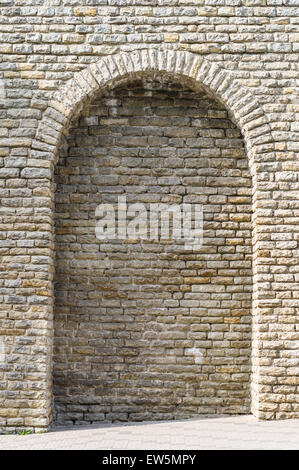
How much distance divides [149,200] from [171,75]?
4.24 ft

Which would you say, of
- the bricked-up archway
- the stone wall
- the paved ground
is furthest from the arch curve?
the paved ground

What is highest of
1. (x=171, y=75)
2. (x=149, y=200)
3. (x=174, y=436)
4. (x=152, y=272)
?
(x=171, y=75)

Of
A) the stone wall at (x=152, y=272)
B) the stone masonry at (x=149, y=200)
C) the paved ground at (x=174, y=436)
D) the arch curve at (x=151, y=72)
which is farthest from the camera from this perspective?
the stone wall at (x=152, y=272)

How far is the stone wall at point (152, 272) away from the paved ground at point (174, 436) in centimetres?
32

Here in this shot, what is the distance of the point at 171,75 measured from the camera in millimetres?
5844

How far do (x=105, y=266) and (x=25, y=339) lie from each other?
3.59 ft

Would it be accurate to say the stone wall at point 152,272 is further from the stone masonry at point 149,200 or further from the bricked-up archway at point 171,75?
the bricked-up archway at point 171,75

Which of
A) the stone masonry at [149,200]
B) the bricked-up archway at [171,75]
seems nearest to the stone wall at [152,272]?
the stone masonry at [149,200]

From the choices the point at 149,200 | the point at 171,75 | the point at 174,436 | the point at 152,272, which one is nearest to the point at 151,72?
the point at 171,75

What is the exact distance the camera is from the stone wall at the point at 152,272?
586cm

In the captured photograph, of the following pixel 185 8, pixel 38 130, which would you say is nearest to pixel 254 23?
pixel 185 8

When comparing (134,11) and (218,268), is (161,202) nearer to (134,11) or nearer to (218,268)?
(218,268)

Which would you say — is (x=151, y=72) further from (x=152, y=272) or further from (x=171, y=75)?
(x=152, y=272)

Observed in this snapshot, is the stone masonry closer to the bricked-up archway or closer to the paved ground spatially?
the bricked-up archway
